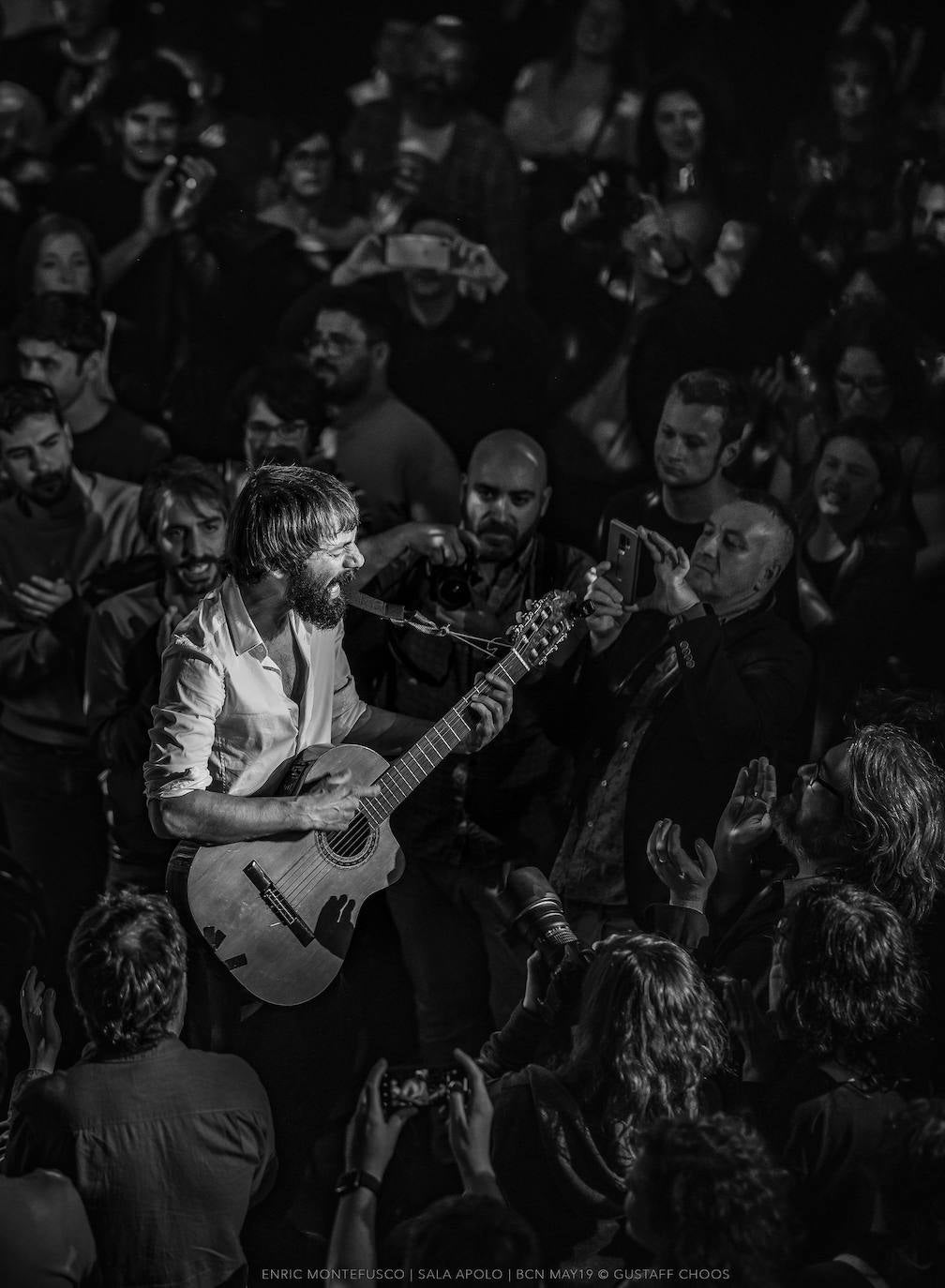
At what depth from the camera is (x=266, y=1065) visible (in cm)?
402

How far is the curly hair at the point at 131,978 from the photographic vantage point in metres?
3.82

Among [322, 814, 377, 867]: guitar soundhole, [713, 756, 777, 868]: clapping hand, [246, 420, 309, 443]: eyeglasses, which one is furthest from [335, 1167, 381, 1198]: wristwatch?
[246, 420, 309, 443]: eyeglasses

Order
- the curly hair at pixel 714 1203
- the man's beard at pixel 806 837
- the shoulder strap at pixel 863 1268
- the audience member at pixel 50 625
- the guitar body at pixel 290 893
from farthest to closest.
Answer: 1. the audience member at pixel 50 625
2. the man's beard at pixel 806 837
3. the guitar body at pixel 290 893
4. the shoulder strap at pixel 863 1268
5. the curly hair at pixel 714 1203

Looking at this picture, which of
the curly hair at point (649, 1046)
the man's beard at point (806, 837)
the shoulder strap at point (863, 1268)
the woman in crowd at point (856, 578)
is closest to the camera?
the shoulder strap at point (863, 1268)

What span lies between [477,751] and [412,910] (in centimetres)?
48

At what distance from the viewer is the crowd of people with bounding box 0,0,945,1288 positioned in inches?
151

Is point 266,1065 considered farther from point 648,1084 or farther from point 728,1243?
point 728,1243

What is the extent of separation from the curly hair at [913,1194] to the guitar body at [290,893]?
1504mm

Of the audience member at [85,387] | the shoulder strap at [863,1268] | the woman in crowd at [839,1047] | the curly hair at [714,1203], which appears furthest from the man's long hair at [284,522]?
the shoulder strap at [863,1268]

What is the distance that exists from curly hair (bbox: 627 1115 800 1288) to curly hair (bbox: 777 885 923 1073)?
0.38m

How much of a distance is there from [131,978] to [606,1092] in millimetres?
1286

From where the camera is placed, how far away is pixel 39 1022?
419cm

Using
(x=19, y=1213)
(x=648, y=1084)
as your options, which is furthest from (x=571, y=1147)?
(x=19, y=1213)

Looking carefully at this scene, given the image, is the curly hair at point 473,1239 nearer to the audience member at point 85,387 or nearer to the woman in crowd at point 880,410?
the woman in crowd at point 880,410
